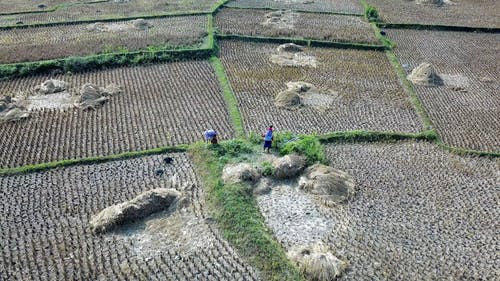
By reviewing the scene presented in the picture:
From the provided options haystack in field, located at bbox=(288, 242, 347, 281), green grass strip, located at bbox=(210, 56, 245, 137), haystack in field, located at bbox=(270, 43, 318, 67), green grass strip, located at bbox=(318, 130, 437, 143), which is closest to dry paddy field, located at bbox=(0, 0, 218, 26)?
haystack in field, located at bbox=(270, 43, 318, 67)

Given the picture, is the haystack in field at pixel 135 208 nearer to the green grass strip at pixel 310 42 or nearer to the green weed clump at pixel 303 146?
the green weed clump at pixel 303 146

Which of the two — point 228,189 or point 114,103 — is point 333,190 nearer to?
point 228,189

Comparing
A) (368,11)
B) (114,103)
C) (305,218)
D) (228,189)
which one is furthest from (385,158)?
(368,11)

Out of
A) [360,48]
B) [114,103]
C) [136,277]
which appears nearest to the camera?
[136,277]

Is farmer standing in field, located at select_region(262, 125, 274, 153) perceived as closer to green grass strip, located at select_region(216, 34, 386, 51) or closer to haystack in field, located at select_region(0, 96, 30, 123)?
haystack in field, located at select_region(0, 96, 30, 123)

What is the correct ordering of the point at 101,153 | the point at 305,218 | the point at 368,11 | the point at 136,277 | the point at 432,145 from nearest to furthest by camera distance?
1. the point at 136,277
2. the point at 305,218
3. the point at 101,153
4. the point at 432,145
5. the point at 368,11
